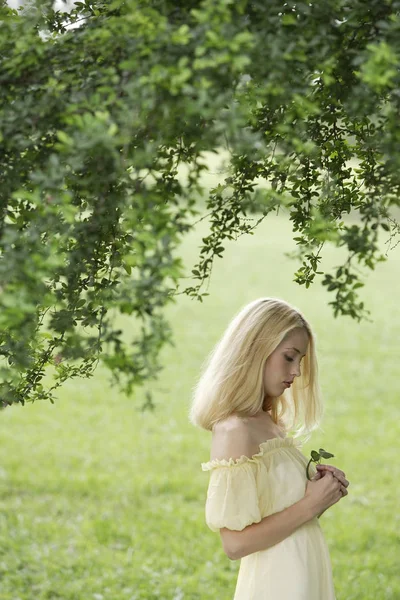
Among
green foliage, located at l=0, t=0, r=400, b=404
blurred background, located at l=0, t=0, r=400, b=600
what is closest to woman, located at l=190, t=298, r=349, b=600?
blurred background, located at l=0, t=0, r=400, b=600

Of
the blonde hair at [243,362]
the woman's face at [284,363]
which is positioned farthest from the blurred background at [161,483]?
the woman's face at [284,363]

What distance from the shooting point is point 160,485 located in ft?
26.7

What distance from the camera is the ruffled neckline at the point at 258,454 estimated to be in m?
A: 2.70

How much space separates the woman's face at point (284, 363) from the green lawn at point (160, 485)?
Answer: 6.10ft

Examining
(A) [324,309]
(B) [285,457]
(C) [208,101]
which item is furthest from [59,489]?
(A) [324,309]

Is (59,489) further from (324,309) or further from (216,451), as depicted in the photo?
(324,309)

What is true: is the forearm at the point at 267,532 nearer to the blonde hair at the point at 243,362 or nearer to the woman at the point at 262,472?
the woman at the point at 262,472

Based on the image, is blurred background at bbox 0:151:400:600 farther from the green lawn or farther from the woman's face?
the woman's face

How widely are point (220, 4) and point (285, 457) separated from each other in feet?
5.40

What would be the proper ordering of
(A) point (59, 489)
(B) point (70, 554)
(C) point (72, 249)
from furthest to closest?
1. (A) point (59, 489)
2. (B) point (70, 554)
3. (C) point (72, 249)

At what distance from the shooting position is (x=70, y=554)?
6160 millimetres

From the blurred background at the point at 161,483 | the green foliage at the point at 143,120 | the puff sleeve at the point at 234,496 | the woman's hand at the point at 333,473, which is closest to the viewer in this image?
the green foliage at the point at 143,120

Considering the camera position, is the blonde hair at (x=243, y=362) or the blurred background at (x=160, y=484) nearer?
the blonde hair at (x=243, y=362)

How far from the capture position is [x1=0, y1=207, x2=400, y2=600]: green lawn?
18.9 ft
